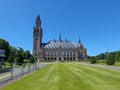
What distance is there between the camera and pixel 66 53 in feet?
632

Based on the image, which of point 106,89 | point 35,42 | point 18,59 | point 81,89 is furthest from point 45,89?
point 35,42

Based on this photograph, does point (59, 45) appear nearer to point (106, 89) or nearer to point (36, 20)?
point (36, 20)

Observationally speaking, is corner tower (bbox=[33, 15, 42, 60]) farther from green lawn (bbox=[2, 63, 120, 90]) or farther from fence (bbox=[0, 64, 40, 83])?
green lawn (bbox=[2, 63, 120, 90])

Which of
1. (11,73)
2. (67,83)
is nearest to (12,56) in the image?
(11,73)

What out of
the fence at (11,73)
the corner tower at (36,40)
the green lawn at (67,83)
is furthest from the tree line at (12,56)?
the corner tower at (36,40)

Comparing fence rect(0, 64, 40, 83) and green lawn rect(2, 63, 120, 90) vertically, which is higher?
fence rect(0, 64, 40, 83)

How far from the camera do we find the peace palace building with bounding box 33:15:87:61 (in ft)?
605

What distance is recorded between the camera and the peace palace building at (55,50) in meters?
184

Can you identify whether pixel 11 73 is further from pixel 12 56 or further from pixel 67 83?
pixel 12 56

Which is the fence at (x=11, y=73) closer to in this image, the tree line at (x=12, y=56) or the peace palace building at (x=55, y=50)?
the tree line at (x=12, y=56)

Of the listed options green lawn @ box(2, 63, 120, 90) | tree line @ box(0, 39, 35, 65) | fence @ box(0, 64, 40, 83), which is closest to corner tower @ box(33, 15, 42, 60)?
tree line @ box(0, 39, 35, 65)

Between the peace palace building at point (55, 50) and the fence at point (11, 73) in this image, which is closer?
the fence at point (11, 73)

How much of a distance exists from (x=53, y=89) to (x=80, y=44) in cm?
18632

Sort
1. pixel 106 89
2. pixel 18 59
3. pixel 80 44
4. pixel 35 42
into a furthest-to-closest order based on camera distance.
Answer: pixel 80 44 < pixel 35 42 < pixel 18 59 < pixel 106 89
